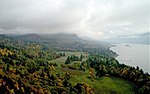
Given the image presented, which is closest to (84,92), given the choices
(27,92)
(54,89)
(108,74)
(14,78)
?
(54,89)

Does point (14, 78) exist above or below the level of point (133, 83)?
above

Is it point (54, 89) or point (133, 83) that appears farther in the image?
point (133, 83)

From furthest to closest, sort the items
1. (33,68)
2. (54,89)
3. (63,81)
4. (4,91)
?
1. (33,68)
2. (63,81)
3. (54,89)
4. (4,91)

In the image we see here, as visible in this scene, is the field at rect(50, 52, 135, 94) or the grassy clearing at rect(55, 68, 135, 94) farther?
the field at rect(50, 52, 135, 94)

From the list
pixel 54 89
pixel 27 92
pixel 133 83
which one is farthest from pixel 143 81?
pixel 27 92

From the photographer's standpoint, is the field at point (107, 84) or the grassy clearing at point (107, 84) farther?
the field at point (107, 84)

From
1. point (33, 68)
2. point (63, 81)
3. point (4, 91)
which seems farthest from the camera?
point (33, 68)

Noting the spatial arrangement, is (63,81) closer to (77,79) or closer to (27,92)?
(77,79)

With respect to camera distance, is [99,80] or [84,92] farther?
[99,80]

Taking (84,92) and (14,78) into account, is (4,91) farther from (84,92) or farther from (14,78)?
(84,92)
